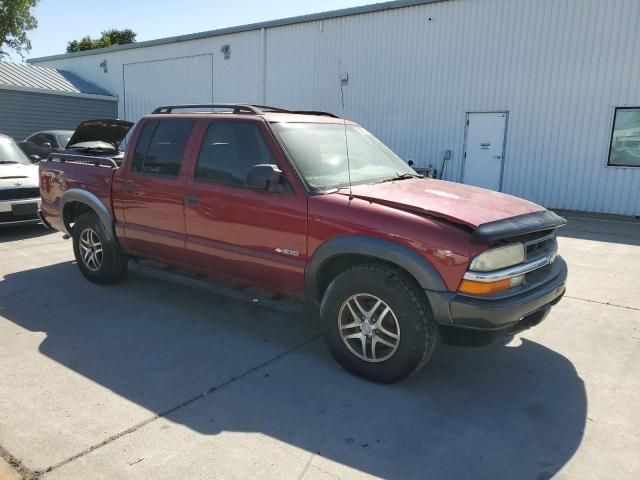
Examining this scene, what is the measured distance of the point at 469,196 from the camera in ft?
12.6

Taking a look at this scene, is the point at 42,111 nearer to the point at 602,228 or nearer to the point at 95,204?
the point at 95,204

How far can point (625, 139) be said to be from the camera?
11.2 metres

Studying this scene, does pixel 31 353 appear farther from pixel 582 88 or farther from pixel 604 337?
pixel 582 88

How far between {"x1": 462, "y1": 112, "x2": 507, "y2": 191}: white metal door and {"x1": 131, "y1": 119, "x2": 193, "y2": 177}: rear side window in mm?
9763

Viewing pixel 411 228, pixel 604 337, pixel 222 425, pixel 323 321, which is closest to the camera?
pixel 222 425

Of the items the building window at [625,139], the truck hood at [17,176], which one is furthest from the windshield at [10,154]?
the building window at [625,139]

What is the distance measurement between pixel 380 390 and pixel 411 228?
111 cm

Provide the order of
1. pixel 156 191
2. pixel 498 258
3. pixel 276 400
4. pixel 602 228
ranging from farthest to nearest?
pixel 602 228, pixel 156 191, pixel 276 400, pixel 498 258

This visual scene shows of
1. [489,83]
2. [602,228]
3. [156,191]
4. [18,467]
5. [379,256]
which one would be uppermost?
[489,83]

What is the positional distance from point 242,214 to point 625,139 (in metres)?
10.5

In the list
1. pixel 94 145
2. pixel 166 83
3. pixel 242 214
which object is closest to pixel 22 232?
pixel 94 145

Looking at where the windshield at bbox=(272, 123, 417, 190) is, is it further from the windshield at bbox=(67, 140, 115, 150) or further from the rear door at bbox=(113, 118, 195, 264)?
the windshield at bbox=(67, 140, 115, 150)

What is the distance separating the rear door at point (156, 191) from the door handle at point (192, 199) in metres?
0.07

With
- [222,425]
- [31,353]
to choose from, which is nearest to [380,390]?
[222,425]
